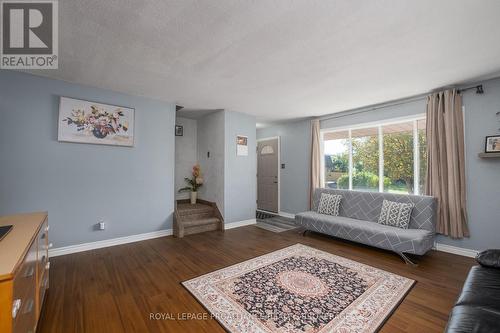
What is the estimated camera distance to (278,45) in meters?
2.19

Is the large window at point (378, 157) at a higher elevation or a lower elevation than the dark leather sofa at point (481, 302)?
higher

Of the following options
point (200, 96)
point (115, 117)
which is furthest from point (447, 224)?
point (115, 117)

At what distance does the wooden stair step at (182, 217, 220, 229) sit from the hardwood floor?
0.28m

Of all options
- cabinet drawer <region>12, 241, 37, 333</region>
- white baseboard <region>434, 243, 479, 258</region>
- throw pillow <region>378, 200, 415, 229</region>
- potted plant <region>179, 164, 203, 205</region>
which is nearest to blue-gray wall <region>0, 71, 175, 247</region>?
potted plant <region>179, 164, 203, 205</region>

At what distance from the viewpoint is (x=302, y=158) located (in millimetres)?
5492

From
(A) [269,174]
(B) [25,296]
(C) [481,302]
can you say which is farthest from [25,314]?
(A) [269,174]

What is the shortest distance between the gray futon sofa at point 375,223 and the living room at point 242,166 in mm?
27

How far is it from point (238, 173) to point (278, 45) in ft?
9.85

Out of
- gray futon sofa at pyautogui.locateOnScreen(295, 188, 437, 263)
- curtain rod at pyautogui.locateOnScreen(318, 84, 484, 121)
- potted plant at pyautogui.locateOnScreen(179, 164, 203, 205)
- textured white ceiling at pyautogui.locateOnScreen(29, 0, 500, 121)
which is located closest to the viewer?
textured white ceiling at pyautogui.locateOnScreen(29, 0, 500, 121)

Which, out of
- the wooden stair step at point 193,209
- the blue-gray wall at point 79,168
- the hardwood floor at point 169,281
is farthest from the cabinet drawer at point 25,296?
the wooden stair step at point 193,209

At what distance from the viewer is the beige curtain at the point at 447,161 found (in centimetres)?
316

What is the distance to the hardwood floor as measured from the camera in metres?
1.72

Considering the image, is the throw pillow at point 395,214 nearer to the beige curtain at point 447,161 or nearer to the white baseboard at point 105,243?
the beige curtain at point 447,161

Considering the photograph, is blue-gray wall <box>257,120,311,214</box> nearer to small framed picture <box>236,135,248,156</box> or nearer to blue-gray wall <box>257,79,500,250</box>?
small framed picture <box>236,135,248,156</box>
